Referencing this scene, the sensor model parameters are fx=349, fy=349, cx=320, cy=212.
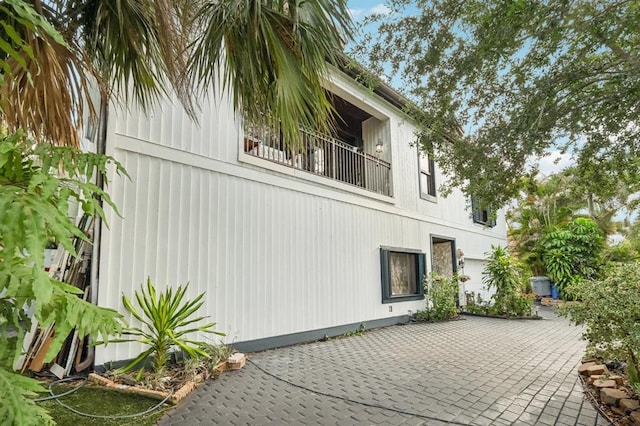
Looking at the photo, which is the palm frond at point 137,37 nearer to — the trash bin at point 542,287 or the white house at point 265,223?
the white house at point 265,223

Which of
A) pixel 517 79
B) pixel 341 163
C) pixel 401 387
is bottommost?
pixel 401 387

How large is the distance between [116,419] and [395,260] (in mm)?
7406

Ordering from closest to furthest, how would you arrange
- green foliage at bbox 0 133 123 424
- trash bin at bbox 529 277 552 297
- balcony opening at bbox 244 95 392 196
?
green foliage at bbox 0 133 123 424
balcony opening at bbox 244 95 392 196
trash bin at bbox 529 277 552 297

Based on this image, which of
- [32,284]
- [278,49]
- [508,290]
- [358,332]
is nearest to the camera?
[32,284]

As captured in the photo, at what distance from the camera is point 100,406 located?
3.38 m

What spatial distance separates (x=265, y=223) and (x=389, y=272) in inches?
154

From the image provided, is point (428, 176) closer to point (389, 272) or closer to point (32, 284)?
point (389, 272)

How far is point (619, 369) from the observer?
432cm

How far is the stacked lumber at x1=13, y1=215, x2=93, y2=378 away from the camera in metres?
4.02

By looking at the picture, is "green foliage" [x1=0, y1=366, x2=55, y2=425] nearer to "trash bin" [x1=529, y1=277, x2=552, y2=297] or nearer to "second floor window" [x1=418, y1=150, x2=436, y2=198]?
"second floor window" [x1=418, y1=150, x2=436, y2=198]

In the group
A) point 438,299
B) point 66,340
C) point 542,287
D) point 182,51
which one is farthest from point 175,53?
point 542,287

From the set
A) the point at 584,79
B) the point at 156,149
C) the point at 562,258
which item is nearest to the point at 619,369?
the point at 584,79

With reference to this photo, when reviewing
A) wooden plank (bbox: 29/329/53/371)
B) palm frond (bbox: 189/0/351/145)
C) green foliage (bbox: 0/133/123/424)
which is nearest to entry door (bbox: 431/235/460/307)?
palm frond (bbox: 189/0/351/145)

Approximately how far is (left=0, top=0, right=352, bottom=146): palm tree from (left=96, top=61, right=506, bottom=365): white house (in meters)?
0.64
